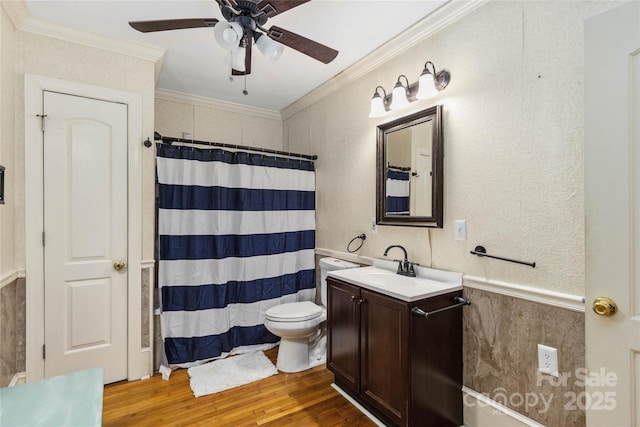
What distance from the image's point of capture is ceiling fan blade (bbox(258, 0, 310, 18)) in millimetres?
1380

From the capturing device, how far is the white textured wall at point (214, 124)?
316 cm

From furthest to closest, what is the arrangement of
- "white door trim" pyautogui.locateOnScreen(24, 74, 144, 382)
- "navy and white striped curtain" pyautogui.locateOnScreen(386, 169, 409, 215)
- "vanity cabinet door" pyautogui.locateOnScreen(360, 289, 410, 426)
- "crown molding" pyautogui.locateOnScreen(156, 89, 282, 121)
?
"crown molding" pyautogui.locateOnScreen(156, 89, 282, 121)
"navy and white striped curtain" pyautogui.locateOnScreen(386, 169, 409, 215)
"white door trim" pyautogui.locateOnScreen(24, 74, 144, 382)
"vanity cabinet door" pyautogui.locateOnScreen(360, 289, 410, 426)

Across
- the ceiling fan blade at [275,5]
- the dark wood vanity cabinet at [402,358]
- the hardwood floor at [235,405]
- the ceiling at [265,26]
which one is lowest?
the hardwood floor at [235,405]

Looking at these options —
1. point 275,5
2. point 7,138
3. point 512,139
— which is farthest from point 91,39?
point 512,139

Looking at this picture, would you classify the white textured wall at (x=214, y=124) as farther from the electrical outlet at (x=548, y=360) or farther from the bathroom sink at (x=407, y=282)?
the electrical outlet at (x=548, y=360)

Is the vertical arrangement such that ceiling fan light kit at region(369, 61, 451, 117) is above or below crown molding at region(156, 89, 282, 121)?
below

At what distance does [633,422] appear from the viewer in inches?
43.9

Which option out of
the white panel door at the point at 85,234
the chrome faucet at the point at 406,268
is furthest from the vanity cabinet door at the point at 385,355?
the white panel door at the point at 85,234

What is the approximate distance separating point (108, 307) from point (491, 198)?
2.65 m

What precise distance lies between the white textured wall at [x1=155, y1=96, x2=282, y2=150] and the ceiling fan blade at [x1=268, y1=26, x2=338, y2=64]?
6.49ft

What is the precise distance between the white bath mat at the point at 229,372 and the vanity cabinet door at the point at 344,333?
60cm

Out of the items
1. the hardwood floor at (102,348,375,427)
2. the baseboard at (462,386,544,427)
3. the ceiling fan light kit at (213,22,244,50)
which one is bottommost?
the hardwood floor at (102,348,375,427)

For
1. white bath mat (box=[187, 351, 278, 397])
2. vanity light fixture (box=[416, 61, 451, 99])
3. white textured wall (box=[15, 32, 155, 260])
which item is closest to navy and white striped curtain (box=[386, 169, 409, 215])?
vanity light fixture (box=[416, 61, 451, 99])

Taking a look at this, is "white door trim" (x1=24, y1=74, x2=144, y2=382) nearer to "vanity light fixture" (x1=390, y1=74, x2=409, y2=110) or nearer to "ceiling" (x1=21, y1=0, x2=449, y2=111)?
"ceiling" (x1=21, y1=0, x2=449, y2=111)
